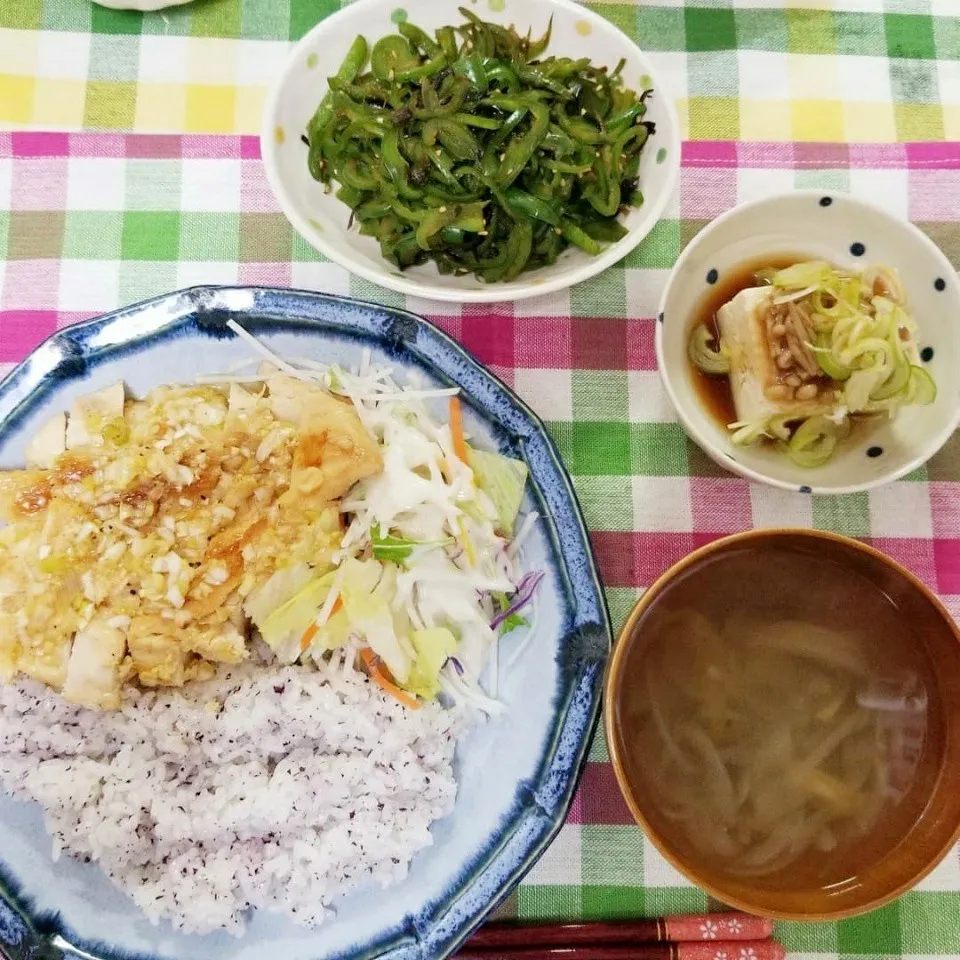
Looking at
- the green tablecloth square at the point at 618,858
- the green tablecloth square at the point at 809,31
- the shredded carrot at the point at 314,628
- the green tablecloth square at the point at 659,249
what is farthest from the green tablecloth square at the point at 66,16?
the green tablecloth square at the point at 618,858

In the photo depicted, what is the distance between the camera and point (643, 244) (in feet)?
7.63

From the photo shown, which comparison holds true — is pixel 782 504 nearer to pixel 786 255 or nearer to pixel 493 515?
pixel 786 255

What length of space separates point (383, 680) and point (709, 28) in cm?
199

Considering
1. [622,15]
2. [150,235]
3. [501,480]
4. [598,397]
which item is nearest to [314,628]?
[501,480]

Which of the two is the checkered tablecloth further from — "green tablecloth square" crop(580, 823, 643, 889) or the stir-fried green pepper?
the stir-fried green pepper

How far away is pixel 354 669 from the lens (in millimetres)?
2068

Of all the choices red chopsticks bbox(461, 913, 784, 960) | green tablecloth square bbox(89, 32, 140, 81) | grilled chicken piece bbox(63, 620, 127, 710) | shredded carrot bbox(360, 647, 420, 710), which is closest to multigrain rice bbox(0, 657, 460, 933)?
shredded carrot bbox(360, 647, 420, 710)

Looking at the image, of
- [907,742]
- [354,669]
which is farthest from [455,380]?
[907,742]

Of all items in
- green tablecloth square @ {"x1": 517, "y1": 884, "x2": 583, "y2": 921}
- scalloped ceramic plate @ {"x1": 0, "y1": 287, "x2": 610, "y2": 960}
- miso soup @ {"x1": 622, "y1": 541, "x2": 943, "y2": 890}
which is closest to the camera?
miso soup @ {"x1": 622, "y1": 541, "x2": 943, "y2": 890}

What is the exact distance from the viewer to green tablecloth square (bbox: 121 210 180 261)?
230 centimetres

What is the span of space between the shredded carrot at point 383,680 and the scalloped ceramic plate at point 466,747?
199mm

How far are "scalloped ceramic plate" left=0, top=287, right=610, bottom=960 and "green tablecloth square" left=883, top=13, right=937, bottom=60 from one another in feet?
5.24

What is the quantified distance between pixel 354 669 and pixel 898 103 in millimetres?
→ 2160

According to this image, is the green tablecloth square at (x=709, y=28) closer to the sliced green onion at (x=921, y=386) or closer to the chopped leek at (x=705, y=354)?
the chopped leek at (x=705, y=354)
